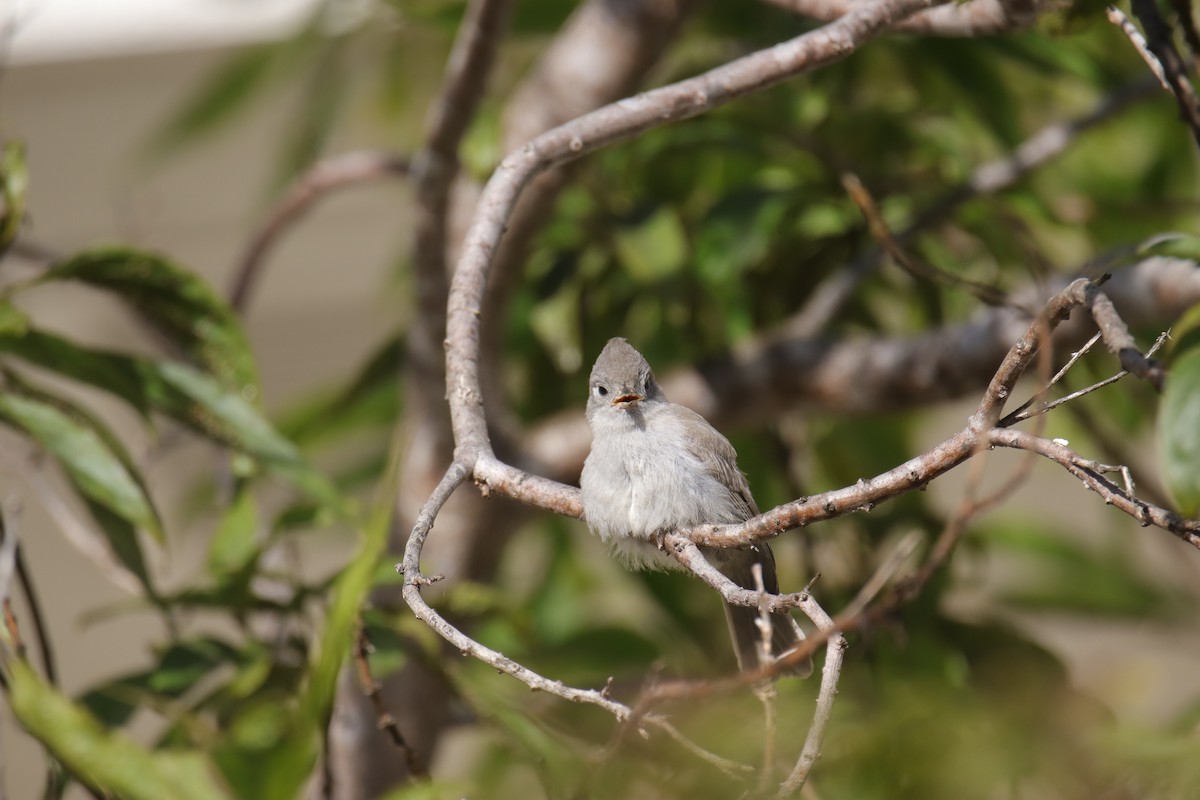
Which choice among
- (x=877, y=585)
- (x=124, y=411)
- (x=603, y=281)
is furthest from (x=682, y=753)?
(x=124, y=411)

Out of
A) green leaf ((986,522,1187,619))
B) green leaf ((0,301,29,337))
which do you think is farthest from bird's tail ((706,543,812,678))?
green leaf ((986,522,1187,619))

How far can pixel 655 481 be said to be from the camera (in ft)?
6.52

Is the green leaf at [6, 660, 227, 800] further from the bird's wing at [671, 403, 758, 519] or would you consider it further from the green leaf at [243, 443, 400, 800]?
the bird's wing at [671, 403, 758, 519]

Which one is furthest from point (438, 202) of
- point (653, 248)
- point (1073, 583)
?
point (1073, 583)

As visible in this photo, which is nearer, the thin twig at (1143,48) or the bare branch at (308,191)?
the thin twig at (1143,48)

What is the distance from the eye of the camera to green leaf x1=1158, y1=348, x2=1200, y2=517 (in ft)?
4.74

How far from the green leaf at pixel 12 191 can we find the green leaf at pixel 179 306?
13 cm

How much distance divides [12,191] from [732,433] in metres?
1.79

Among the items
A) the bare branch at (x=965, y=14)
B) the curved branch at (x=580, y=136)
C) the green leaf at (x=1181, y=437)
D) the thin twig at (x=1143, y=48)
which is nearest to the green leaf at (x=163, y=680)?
the curved branch at (x=580, y=136)

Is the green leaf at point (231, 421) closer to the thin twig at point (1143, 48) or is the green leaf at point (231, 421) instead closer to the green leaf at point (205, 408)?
the green leaf at point (205, 408)

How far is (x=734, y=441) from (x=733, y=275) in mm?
561

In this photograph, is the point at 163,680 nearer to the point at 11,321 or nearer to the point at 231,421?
the point at 231,421

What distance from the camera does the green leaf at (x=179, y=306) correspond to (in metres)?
2.35

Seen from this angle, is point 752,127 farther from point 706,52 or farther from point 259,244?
point 259,244
